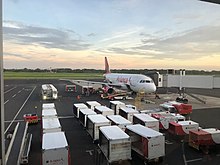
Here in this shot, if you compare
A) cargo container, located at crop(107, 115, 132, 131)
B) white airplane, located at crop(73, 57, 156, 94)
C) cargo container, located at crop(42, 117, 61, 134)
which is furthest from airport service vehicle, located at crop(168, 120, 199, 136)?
white airplane, located at crop(73, 57, 156, 94)

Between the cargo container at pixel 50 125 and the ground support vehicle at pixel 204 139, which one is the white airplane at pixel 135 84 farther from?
the cargo container at pixel 50 125

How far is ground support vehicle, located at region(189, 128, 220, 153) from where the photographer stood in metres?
13.7

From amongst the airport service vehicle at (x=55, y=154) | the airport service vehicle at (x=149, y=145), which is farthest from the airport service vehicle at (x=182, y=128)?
the airport service vehicle at (x=55, y=154)

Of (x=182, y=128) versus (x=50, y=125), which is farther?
(x=182, y=128)

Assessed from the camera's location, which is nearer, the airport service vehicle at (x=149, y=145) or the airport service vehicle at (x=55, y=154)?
the airport service vehicle at (x=55, y=154)

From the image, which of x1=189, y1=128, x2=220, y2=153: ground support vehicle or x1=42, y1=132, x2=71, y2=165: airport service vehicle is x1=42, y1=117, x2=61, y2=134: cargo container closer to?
x1=42, y1=132, x2=71, y2=165: airport service vehicle

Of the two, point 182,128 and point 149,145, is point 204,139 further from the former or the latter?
point 149,145

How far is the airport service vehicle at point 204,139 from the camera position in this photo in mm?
13700

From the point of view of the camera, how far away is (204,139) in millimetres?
13703

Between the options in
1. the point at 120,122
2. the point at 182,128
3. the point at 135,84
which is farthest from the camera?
the point at 135,84

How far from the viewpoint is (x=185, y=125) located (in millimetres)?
15953

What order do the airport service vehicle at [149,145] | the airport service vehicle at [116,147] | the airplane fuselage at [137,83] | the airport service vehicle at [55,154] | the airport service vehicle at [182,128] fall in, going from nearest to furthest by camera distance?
the airport service vehicle at [55,154], the airport service vehicle at [116,147], the airport service vehicle at [149,145], the airport service vehicle at [182,128], the airplane fuselage at [137,83]

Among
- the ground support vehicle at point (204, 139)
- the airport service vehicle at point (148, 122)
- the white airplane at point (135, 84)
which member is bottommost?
the ground support vehicle at point (204, 139)

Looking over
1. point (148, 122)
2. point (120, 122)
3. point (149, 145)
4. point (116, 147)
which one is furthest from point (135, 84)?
point (116, 147)
